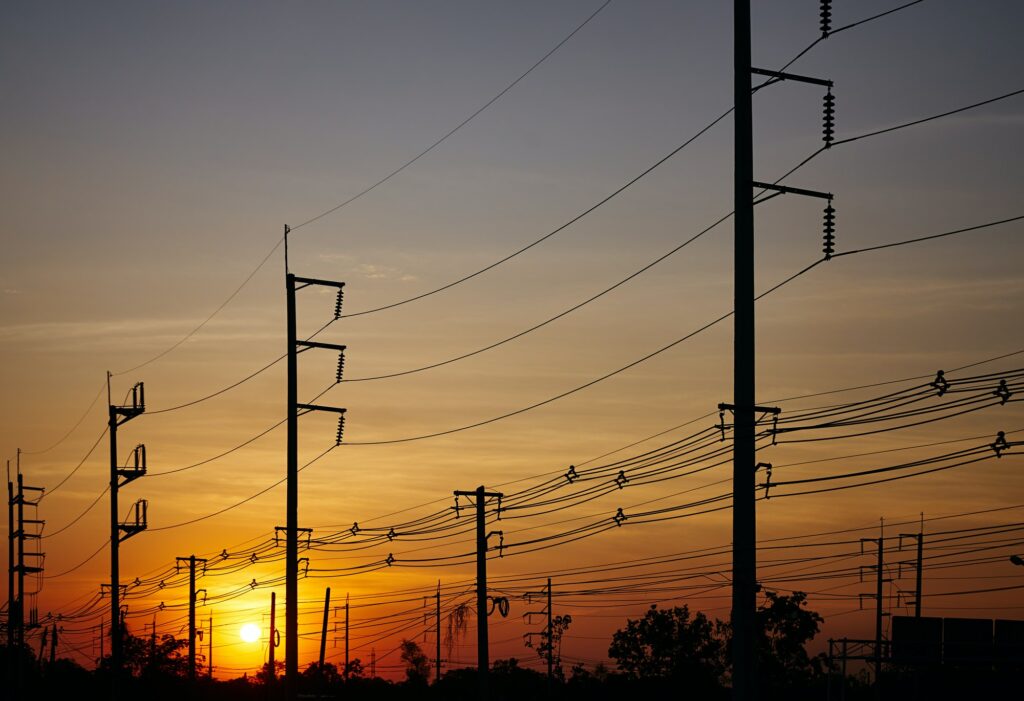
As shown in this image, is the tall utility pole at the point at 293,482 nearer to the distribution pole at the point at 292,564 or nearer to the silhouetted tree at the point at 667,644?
the distribution pole at the point at 292,564

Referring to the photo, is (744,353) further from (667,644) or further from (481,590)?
(667,644)

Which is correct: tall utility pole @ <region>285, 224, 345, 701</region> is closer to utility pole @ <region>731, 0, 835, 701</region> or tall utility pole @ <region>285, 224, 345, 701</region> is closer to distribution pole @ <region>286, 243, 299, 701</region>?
distribution pole @ <region>286, 243, 299, 701</region>

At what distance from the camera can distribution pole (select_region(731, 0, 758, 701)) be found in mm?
20719

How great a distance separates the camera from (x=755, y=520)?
21.2m

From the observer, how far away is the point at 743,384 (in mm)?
21984

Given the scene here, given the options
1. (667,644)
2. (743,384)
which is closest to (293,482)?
(743,384)

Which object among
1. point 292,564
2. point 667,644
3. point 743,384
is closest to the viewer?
point 743,384

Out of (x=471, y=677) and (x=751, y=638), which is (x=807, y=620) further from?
(x=751, y=638)

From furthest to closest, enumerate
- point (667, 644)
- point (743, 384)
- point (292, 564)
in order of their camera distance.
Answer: point (667, 644) < point (292, 564) < point (743, 384)

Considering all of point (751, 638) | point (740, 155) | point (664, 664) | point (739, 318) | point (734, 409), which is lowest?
point (664, 664)

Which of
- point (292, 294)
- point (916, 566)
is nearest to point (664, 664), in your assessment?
point (916, 566)

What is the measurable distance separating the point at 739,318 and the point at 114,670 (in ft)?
154

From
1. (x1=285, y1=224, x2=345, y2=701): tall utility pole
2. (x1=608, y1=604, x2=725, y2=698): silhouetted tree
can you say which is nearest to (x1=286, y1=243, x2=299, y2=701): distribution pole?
(x1=285, y1=224, x2=345, y2=701): tall utility pole

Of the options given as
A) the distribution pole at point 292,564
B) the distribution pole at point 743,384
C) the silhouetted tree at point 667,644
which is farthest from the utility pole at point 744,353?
the silhouetted tree at point 667,644
